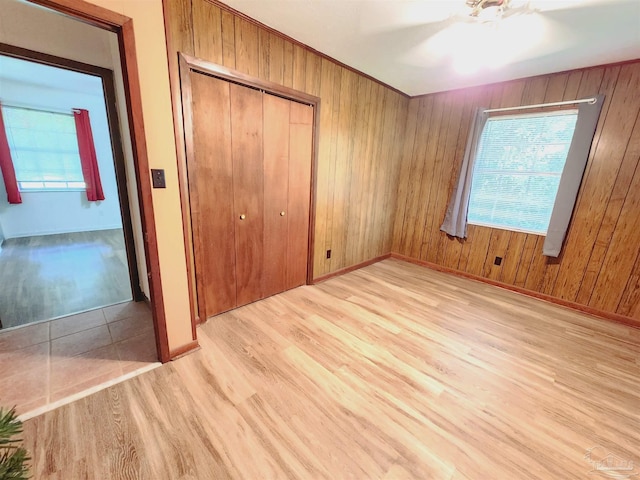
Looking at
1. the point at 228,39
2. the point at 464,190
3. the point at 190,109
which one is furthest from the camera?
the point at 464,190

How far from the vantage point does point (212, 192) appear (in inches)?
79.5

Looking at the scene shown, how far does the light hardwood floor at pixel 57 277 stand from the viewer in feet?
7.51

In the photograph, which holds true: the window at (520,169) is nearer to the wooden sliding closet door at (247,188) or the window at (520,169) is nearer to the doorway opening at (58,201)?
the wooden sliding closet door at (247,188)

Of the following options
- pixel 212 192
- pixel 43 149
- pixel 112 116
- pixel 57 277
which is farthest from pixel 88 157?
pixel 212 192

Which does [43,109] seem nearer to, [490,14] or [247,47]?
[247,47]

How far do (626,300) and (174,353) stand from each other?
3994mm

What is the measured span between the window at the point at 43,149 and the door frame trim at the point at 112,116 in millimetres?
3800

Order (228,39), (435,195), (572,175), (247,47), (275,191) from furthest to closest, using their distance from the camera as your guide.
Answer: (435,195) < (572,175) < (275,191) < (247,47) < (228,39)

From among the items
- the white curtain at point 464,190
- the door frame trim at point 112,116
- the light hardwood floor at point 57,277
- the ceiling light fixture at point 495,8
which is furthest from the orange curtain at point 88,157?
the white curtain at point 464,190

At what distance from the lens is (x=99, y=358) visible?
5.67 feet

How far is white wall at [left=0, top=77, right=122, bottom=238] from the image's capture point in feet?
13.8

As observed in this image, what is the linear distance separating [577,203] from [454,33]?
2.09 metres

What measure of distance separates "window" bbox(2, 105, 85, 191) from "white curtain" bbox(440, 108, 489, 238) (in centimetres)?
661

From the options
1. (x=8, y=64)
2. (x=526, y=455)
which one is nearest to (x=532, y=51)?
(x=526, y=455)
